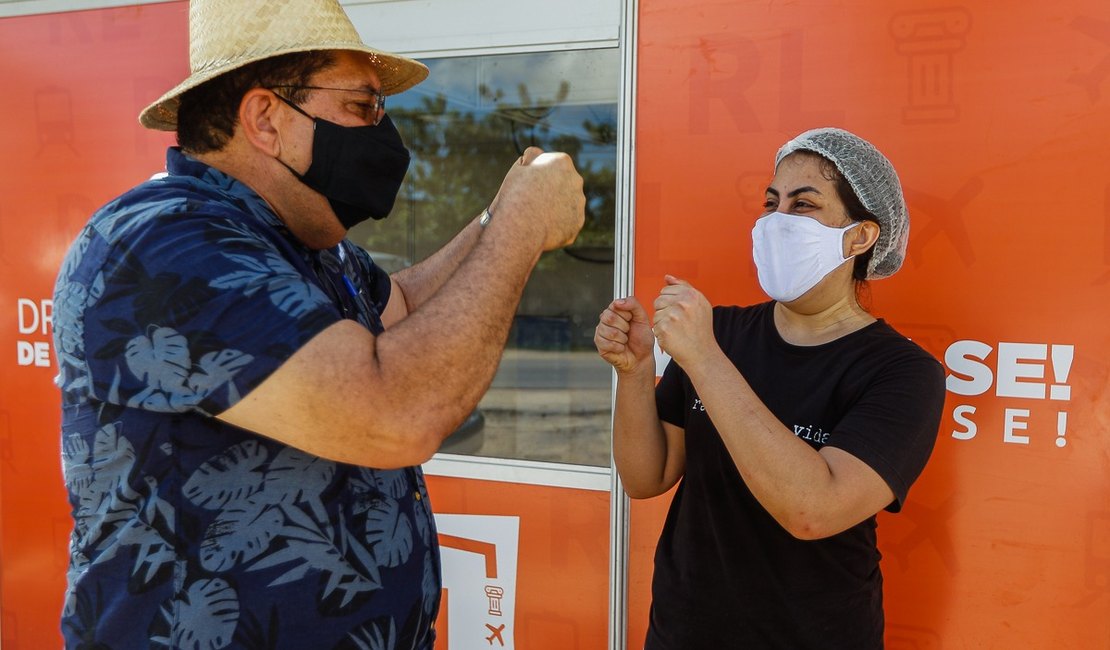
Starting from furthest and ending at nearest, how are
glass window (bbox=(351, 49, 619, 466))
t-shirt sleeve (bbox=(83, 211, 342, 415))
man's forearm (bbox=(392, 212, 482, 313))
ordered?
glass window (bbox=(351, 49, 619, 466)) → man's forearm (bbox=(392, 212, 482, 313)) → t-shirt sleeve (bbox=(83, 211, 342, 415))

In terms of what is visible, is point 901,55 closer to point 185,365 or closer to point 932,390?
point 932,390

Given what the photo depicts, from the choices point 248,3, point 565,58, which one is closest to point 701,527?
point 248,3

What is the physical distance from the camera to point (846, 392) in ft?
5.03

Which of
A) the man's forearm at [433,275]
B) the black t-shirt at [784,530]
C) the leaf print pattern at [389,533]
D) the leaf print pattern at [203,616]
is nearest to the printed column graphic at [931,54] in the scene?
the black t-shirt at [784,530]

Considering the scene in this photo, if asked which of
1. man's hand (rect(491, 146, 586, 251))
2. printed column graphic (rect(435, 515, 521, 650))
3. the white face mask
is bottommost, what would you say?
printed column graphic (rect(435, 515, 521, 650))

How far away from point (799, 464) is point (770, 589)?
1.14 ft

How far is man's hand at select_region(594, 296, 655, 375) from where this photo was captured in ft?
5.45

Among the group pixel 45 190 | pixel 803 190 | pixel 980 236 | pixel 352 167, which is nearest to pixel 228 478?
pixel 352 167

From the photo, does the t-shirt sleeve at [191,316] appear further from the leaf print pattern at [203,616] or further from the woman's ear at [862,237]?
the woman's ear at [862,237]

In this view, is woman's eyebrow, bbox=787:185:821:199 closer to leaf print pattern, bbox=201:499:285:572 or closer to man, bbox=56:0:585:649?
man, bbox=56:0:585:649

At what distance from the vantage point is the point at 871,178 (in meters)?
1.64

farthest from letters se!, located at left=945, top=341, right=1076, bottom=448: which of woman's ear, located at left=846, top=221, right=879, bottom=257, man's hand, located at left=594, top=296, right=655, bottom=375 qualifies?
man's hand, located at left=594, top=296, right=655, bottom=375

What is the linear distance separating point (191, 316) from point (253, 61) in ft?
1.49

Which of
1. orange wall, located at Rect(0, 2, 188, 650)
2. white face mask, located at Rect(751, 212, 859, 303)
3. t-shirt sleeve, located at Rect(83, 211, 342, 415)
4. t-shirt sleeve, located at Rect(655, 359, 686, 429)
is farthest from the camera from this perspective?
orange wall, located at Rect(0, 2, 188, 650)
